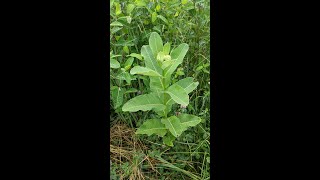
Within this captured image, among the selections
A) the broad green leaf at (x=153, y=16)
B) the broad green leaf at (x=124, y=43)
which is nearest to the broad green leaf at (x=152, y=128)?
the broad green leaf at (x=124, y=43)

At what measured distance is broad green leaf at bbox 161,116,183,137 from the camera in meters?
1.37

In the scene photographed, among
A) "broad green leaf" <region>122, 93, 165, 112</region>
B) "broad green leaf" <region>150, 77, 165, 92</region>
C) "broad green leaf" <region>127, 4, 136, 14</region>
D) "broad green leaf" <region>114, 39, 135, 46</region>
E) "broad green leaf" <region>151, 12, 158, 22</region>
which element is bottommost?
"broad green leaf" <region>122, 93, 165, 112</region>

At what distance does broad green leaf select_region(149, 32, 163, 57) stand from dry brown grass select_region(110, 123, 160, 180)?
39 cm

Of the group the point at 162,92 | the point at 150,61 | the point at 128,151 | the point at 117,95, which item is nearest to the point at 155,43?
the point at 150,61

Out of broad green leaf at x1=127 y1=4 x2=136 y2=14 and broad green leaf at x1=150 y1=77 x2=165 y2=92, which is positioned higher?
broad green leaf at x1=127 y1=4 x2=136 y2=14

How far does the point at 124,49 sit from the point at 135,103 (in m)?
0.36

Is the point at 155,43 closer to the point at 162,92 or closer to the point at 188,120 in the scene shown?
the point at 162,92

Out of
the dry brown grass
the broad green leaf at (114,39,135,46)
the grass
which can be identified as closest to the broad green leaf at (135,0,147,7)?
the grass

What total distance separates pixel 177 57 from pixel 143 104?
0.22 m

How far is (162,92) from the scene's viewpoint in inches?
54.4

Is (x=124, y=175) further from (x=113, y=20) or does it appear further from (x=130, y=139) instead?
(x=113, y=20)

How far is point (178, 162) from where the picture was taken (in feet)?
4.82

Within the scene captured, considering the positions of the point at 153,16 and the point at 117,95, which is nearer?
the point at 117,95

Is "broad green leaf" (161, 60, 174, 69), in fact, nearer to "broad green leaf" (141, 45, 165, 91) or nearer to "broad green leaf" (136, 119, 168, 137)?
"broad green leaf" (141, 45, 165, 91)
